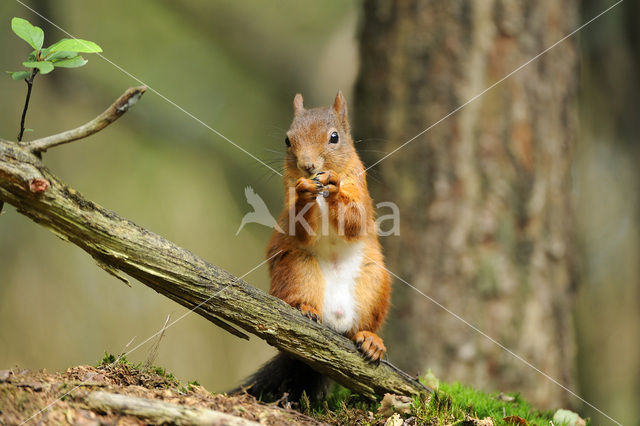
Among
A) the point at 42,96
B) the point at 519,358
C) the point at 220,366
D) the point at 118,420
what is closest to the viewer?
the point at 118,420

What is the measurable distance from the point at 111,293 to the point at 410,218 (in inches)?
88.5

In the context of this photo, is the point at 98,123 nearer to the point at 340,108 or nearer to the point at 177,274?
the point at 177,274

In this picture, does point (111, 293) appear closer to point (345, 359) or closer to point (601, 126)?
point (345, 359)

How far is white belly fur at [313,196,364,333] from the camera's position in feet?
7.16

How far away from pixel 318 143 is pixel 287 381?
87 centimetres

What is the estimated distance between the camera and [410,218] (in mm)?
3420

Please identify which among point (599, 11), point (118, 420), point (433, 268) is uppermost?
point (599, 11)

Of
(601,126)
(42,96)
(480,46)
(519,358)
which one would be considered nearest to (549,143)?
(480,46)

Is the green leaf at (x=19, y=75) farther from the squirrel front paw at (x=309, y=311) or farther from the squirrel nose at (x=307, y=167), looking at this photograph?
the squirrel front paw at (x=309, y=311)

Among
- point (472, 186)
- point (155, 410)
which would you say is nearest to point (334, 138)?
point (155, 410)

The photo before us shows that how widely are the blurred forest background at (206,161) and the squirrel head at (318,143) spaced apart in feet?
5.36

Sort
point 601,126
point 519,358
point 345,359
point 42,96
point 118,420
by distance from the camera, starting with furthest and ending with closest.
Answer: point 601,126 < point 42,96 < point 519,358 < point 345,359 < point 118,420

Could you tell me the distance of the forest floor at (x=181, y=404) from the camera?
4.78 ft

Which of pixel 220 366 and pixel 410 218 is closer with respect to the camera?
pixel 410 218
